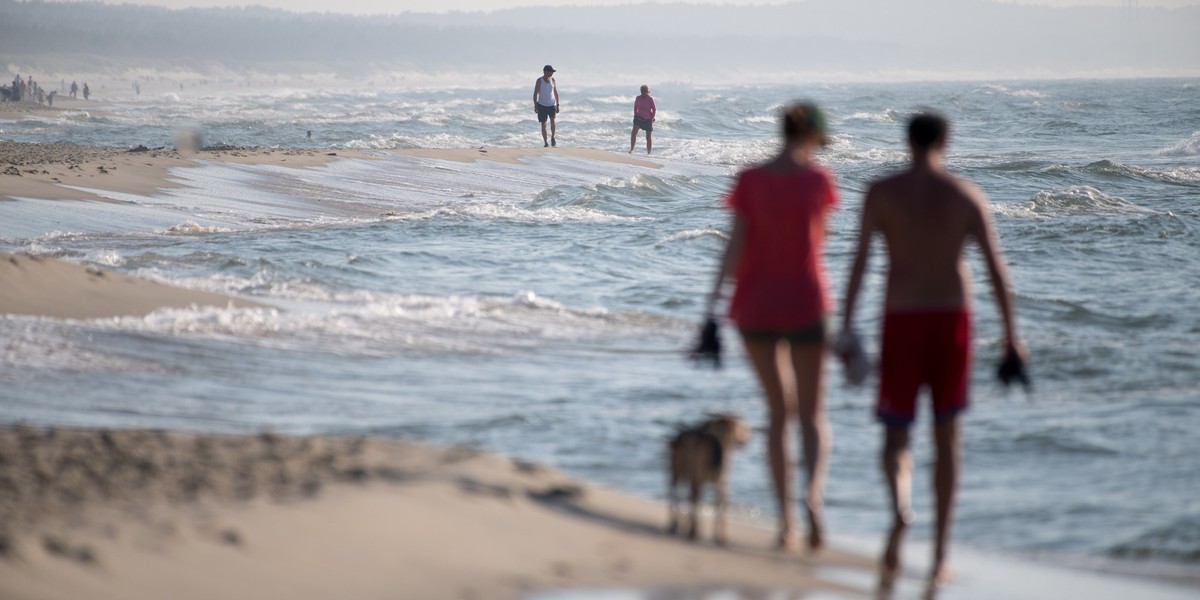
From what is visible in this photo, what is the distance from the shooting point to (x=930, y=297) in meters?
4.53

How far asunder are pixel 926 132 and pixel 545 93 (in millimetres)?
21723

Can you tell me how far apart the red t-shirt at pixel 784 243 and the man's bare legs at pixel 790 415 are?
123 millimetres

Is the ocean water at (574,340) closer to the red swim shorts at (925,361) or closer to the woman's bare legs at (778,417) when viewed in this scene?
the woman's bare legs at (778,417)

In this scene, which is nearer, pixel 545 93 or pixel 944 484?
pixel 944 484

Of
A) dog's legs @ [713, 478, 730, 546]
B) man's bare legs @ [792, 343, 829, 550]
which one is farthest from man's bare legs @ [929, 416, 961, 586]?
dog's legs @ [713, 478, 730, 546]

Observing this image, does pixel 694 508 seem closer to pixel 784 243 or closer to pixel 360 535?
pixel 784 243

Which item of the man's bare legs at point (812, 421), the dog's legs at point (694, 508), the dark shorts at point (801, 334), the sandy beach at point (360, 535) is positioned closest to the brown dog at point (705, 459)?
the dog's legs at point (694, 508)

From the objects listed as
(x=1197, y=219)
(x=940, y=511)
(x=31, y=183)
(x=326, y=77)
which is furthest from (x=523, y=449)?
(x=326, y=77)

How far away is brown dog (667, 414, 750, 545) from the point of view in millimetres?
4762

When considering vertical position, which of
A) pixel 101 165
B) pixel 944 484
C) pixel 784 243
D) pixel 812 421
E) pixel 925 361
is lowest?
pixel 101 165

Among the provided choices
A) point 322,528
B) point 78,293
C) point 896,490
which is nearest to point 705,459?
point 896,490

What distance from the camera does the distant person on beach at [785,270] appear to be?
462 cm

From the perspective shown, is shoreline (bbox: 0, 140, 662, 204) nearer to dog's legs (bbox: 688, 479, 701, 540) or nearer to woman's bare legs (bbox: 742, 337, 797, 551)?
dog's legs (bbox: 688, 479, 701, 540)

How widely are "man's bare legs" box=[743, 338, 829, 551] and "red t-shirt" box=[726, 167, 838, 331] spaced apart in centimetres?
12
